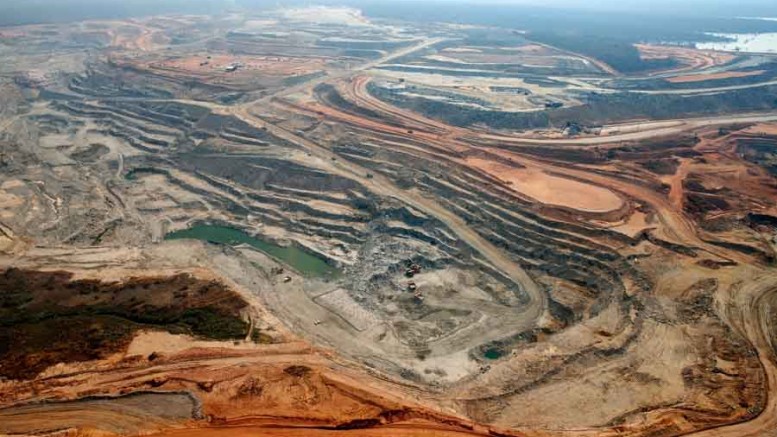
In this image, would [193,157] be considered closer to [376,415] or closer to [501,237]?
[501,237]

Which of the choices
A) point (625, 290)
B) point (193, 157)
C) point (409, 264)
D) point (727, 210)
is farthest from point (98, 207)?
point (727, 210)

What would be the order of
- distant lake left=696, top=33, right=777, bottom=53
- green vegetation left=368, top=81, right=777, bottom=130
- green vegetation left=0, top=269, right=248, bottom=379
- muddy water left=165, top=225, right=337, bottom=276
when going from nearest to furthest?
green vegetation left=0, top=269, right=248, bottom=379 < muddy water left=165, top=225, right=337, bottom=276 < green vegetation left=368, top=81, right=777, bottom=130 < distant lake left=696, top=33, right=777, bottom=53

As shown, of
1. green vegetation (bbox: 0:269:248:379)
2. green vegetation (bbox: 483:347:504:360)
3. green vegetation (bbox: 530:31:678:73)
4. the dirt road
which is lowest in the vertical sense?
green vegetation (bbox: 483:347:504:360)

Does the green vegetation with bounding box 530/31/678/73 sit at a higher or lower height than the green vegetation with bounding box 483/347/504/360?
higher

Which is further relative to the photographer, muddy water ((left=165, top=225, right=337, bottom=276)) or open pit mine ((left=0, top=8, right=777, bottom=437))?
muddy water ((left=165, top=225, right=337, bottom=276))

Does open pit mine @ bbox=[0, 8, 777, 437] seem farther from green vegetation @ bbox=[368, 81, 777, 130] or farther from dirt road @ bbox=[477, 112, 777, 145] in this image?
dirt road @ bbox=[477, 112, 777, 145]

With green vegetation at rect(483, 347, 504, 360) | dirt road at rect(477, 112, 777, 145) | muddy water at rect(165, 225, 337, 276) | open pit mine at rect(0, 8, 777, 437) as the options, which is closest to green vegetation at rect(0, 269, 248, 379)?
open pit mine at rect(0, 8, 777, 437)

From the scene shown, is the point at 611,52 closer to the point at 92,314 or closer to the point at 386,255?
the point at 386,255

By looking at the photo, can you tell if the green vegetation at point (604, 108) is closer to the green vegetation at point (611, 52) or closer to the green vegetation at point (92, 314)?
the green vegetation at point (611, 52)
